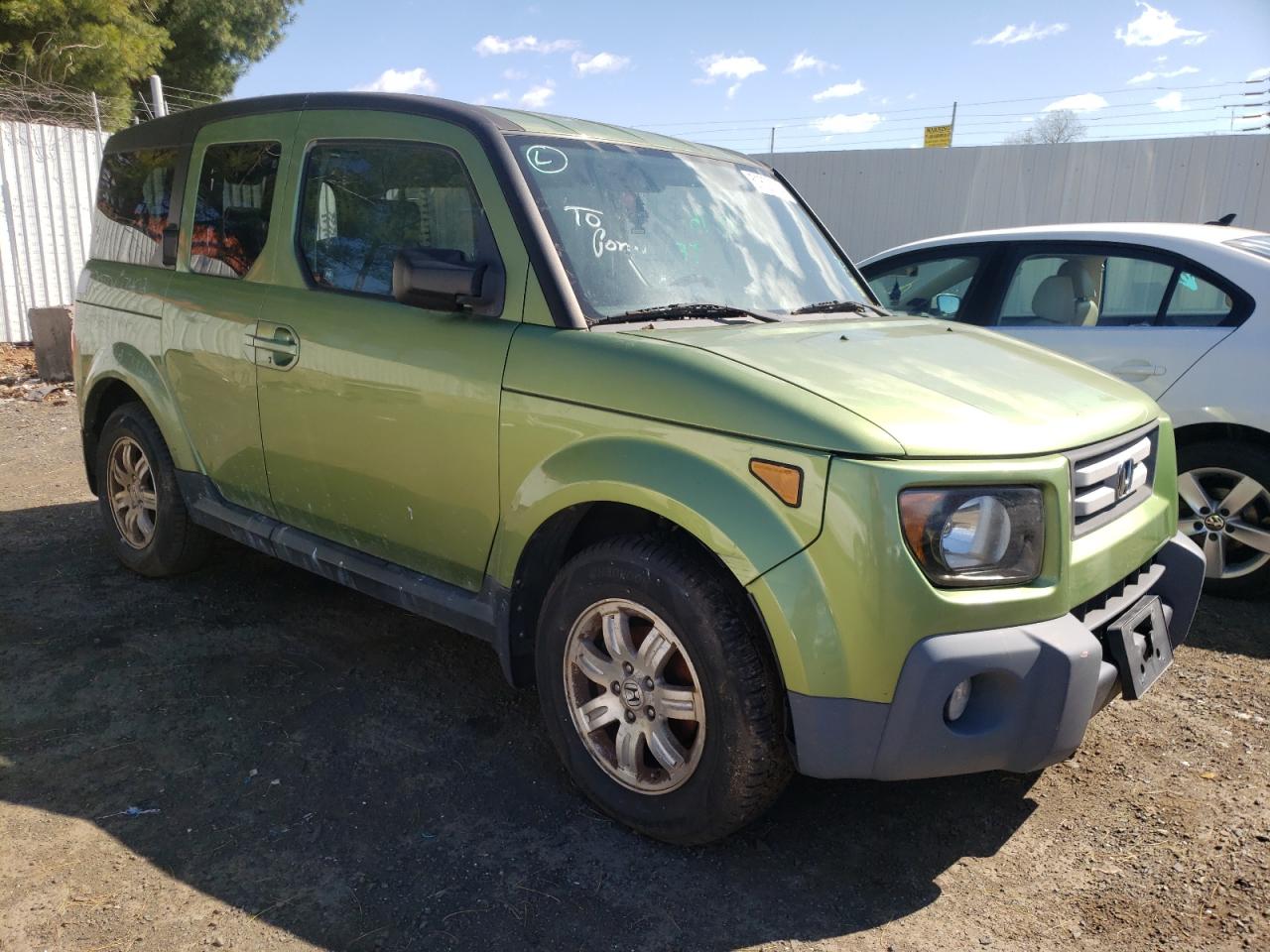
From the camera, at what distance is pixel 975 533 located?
7.74ft

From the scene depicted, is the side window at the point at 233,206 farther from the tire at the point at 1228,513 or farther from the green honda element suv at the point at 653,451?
the tire at the point at 1228,513

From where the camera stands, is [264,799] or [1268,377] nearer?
[264,799]

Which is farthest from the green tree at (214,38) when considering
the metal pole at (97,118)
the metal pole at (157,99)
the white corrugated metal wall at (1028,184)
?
the white corrugated metal wall at (1028,184)

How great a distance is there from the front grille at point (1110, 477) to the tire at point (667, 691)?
3.02 feet

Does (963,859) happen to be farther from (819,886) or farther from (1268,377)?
(1268,377)

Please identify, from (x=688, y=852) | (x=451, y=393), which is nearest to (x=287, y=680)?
(x=451, y=393)

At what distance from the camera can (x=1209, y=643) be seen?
428cm

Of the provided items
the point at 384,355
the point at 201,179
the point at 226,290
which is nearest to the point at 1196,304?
the point at 384,355

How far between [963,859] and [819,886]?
18.1 inches

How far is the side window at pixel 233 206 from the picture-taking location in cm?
384

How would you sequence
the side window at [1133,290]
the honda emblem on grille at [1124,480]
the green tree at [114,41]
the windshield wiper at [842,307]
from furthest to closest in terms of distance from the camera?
the green tree at [114,41]
the side window at [1133,290]
the windshield wiper at [842,307]
the honda emblem on grille at [1124,480]

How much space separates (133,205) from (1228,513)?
537 cm

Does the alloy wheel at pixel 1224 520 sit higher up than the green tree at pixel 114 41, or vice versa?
the green tree at pixel 114 41

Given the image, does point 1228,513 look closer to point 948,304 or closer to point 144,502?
point 948,304
